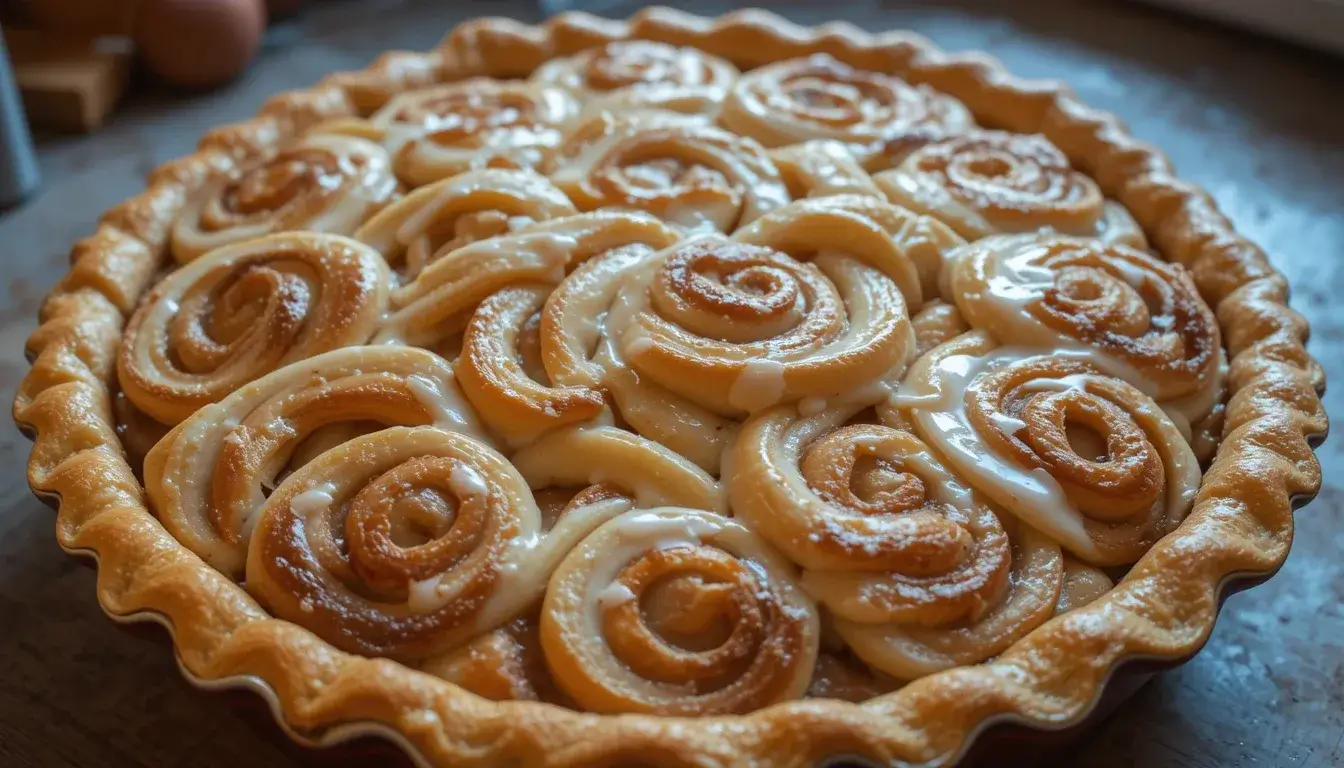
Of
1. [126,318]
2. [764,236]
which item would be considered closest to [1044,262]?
[764,236]

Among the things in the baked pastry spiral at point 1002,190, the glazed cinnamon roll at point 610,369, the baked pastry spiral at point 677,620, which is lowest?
the baked pastry spiral at point 677,620

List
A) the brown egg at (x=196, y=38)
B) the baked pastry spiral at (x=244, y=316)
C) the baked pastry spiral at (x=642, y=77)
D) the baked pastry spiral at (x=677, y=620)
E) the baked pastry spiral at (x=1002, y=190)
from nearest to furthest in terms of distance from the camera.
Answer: the baked pastry spiral at (x=677, y=620) < the baked pastry spiral at (x=244, y=316) < the baked pastry spiral at (x=1002, y=190) < the baked pastry spiral at (x=642, y=77) < the brown egg at (x=196, y=38)

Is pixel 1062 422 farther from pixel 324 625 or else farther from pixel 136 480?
pixel 136 480

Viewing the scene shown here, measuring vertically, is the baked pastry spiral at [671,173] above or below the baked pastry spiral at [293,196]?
above

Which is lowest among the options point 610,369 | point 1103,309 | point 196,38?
point 196,38

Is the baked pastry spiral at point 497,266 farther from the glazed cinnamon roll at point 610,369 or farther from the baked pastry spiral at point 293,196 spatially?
the baked pastry spiral at point 293,196

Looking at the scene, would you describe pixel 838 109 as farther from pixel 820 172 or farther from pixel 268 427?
pixel 268 427

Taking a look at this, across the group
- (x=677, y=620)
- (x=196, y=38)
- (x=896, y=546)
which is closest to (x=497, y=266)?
(x=677, y=620)

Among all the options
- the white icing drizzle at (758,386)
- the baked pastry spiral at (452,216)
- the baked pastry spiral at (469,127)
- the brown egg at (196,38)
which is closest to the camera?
the white icing drizzle at (758,386)

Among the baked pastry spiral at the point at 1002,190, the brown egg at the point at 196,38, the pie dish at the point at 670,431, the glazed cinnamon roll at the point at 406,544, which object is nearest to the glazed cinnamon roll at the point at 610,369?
the pie dish at the point at 670,431
